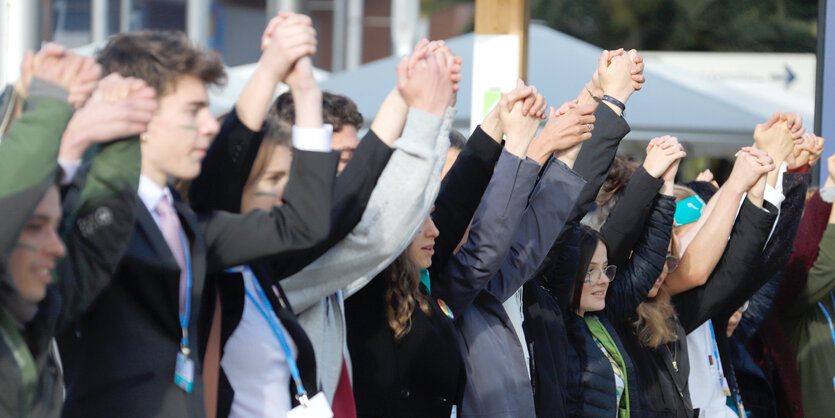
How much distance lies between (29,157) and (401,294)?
137 cm

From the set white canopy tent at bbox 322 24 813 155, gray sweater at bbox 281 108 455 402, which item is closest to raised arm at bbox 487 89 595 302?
gray sweater at bbox 281 108 455 402

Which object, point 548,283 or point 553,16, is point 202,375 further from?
point 553,16

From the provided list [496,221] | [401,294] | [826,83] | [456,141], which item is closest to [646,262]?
[456,141]

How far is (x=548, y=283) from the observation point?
157 inches

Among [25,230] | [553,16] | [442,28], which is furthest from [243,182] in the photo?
[442,28]

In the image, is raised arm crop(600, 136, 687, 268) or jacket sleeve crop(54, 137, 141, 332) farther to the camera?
raised arm crop(600, 136, 687, 268)

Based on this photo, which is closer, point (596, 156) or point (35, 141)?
point (35, 141)

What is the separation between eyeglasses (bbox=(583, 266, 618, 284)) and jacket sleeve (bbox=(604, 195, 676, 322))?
0.18 m

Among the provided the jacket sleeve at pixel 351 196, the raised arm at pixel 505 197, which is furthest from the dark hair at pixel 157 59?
the raised arm at pixel 505 197

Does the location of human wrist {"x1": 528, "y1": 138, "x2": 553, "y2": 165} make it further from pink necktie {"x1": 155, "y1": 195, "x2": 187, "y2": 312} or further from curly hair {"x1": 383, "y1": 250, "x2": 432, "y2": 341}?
pink necktie {"x1": 155, "y1": 195, "x2": 187, "y2": 312}

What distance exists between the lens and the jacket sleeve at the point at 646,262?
4113 mm

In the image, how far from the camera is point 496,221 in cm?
319

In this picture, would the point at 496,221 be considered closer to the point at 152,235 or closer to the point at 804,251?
the point at 152,235

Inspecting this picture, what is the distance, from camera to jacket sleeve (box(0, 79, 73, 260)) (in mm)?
1810
